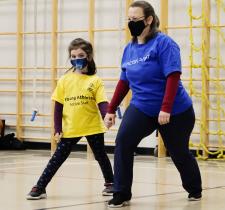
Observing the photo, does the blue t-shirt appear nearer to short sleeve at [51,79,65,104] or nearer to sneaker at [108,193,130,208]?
sneaker at [108,193,130,208]

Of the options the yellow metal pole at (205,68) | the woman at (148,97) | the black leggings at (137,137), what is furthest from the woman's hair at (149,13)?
the yellow metal pole at (205,68)

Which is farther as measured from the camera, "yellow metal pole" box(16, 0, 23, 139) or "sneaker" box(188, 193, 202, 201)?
"yellow metal pole" box(16, 0, 23, 139)

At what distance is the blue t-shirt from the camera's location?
14.3ft

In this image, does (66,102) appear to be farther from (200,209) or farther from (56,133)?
(200,209)

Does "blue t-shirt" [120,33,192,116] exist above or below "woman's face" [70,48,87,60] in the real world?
below

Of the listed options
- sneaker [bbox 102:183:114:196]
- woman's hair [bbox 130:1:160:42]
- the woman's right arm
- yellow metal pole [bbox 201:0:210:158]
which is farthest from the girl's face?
yellow metal pole [bbox 201:0:210:158]

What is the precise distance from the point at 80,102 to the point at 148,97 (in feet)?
2.54

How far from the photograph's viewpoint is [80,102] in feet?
16.4

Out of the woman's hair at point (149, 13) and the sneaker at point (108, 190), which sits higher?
the woman's hair at point (149, 13)

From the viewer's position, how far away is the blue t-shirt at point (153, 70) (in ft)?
14.3

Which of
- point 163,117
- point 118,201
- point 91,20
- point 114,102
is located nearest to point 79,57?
point 114,102

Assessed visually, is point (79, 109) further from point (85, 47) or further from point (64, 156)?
point (85, 47)

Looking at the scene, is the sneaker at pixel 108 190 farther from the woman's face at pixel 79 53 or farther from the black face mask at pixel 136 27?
the black face mask at pixel 136 27

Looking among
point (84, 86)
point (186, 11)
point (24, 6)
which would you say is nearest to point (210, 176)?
point (84, 86)
